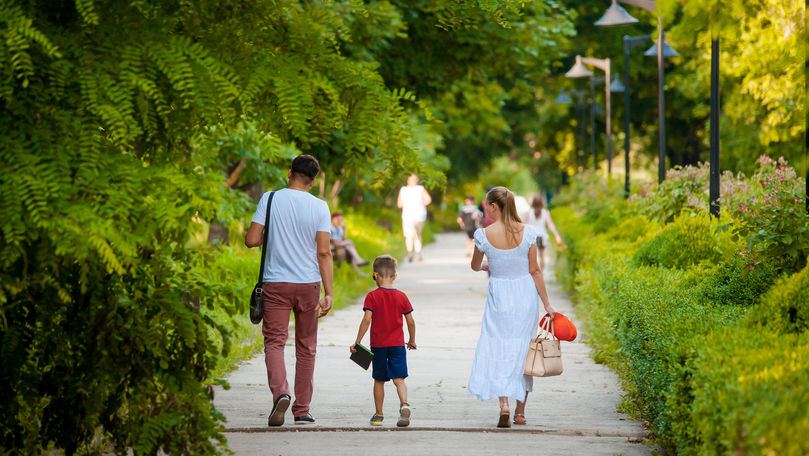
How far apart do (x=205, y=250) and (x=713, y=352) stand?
2.72m

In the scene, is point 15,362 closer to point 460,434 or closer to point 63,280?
point 63,280

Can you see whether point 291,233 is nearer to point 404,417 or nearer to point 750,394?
point 404,417

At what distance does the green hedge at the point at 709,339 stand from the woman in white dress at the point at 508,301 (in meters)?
0.72

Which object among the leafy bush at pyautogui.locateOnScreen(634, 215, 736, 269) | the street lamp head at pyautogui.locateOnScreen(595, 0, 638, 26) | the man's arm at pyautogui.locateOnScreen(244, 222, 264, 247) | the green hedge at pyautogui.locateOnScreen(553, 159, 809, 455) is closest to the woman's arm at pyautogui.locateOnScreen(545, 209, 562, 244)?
the street lamp head at pyautogui.locateOnScreen(595, 0, 638, 26)

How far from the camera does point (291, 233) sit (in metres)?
7.14

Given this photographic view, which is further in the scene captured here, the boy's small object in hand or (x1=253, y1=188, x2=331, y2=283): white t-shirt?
the boy's small object in hand

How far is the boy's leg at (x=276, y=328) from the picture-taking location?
282 inches

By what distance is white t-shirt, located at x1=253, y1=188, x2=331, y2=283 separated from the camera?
23.5ft

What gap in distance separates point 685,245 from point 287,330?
465 cm

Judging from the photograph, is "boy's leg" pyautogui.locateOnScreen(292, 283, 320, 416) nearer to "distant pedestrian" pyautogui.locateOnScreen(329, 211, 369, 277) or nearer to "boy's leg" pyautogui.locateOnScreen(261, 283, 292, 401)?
"boy's leg" pyautogui.locateOnScreen(261, 283, 292, 401)

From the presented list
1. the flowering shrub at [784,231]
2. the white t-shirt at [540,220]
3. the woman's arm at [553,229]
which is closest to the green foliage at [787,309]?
the flowering shrub at [784,231]

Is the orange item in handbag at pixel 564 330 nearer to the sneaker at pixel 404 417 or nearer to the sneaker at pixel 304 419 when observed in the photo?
the sneaker at pixel 404 417

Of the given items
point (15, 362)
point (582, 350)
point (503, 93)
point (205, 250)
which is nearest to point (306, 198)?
point (205, 250)

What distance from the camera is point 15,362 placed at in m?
5.28
